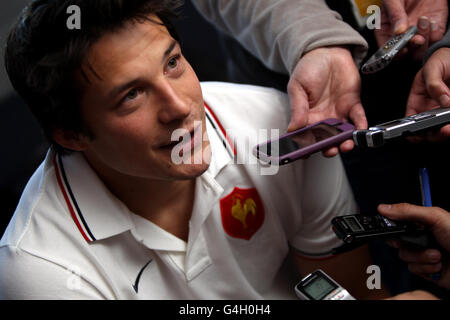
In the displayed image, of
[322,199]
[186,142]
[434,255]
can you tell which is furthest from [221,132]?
[434,255]

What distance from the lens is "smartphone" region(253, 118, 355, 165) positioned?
30.7 inches

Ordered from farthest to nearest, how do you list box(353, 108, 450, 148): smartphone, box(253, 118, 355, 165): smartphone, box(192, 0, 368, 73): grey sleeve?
box(192, 0, 368, 73): grey sleeve → box(253, 118, 355, 165): smartphone → box(353, 108, 450, 148): smartphone

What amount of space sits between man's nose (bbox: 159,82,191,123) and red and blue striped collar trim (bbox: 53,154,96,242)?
0.79 ft

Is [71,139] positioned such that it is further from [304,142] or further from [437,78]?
[437,78]

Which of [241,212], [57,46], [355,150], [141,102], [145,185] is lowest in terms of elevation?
[355,150]

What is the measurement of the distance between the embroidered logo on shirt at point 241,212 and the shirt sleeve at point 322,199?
122 millimetres

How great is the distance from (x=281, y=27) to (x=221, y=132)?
0.90ft

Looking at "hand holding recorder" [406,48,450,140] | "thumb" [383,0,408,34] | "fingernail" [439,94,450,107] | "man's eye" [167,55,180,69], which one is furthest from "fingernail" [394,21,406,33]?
"man's eye" [167,55,180,69]

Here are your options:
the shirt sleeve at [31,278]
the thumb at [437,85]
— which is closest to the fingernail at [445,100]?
the thumb at [437,85]

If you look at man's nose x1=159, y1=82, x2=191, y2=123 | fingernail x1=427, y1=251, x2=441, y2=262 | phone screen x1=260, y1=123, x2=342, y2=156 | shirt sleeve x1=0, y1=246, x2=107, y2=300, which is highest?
man's nose x1=159, y1=82, x2=191, y2=123

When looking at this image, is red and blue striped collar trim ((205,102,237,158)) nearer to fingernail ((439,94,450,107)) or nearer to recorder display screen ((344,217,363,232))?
recorder display screen ((344,217,363,232))

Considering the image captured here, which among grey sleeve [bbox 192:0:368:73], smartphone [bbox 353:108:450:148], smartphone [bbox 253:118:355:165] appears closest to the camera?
smartphone [bbox 353:108:450:148]

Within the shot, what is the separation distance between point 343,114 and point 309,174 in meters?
0.16

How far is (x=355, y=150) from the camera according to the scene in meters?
1.17
